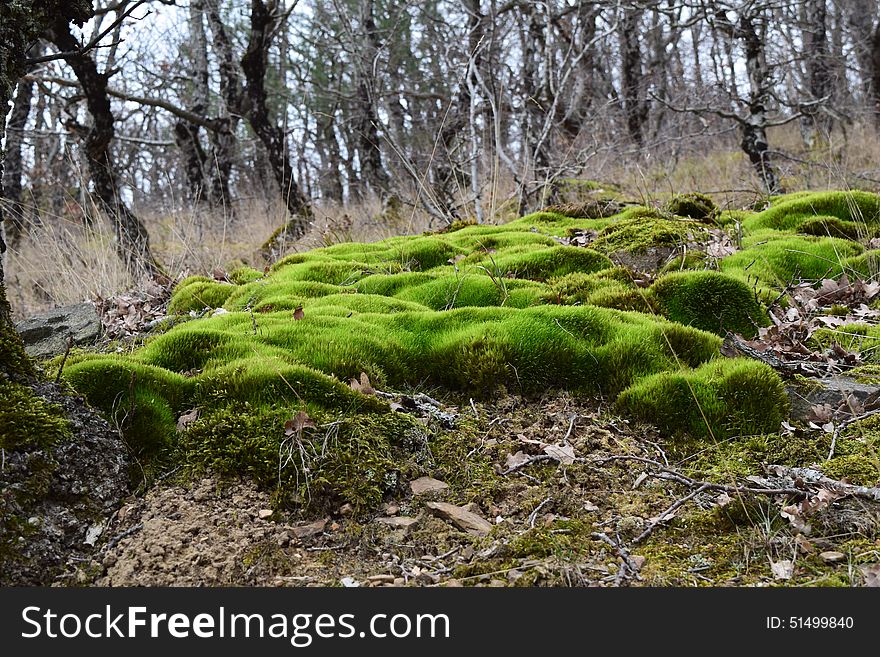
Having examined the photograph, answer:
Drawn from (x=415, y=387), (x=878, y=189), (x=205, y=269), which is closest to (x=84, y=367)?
(x=415, y=387)

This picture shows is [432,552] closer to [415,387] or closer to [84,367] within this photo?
[415,387]

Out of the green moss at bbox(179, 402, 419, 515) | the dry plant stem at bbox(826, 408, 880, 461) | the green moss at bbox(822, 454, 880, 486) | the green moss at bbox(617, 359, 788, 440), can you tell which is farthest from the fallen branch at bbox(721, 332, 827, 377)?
the green moss at bbox(179, 402, 419, 515)

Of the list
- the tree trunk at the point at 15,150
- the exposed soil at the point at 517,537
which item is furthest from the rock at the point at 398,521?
the tree trunk at the point at 15,150

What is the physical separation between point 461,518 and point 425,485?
0.29 m

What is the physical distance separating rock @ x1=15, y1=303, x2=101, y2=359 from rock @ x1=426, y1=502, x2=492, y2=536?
352 cm

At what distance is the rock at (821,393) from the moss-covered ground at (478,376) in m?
0.13

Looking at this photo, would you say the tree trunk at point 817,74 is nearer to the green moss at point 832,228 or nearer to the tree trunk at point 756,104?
the tree trunk at point 756,104

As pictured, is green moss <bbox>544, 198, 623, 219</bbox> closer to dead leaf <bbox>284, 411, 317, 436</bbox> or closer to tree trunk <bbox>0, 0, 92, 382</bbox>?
dead leaf <bbox>284, 411, 317, 436</bbox>

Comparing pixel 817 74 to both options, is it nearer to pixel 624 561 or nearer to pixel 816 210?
pixel 816 210

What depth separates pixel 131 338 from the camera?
510 centimetres

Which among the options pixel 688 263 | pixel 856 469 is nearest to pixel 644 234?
pixel 688 263

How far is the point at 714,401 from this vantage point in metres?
3.43

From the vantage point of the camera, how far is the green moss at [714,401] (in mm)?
3375

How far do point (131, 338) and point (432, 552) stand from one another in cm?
357
